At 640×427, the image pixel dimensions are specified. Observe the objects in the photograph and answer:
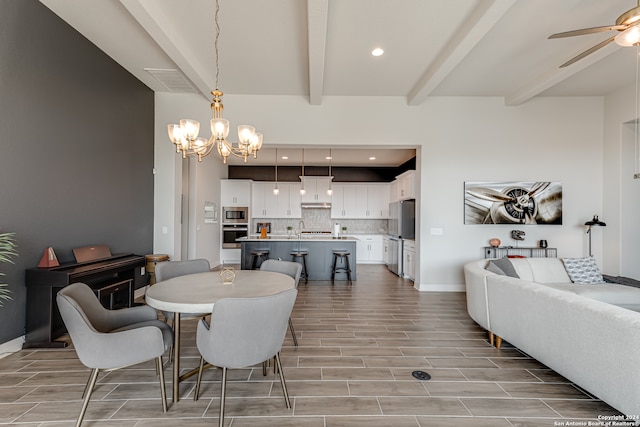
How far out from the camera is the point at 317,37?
10.0 feet

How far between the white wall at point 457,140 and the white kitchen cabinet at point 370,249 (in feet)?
11.1

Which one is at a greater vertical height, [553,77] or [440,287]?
[553,77]

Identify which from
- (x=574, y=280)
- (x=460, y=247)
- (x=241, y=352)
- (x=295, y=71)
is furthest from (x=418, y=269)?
(x=241, y=352)

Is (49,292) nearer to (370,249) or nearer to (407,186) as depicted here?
(407,186)

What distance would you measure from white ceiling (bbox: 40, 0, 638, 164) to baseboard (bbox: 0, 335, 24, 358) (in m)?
3.23

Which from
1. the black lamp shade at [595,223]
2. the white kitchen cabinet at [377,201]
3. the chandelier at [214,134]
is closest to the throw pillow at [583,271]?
the black lamp shade at [595,223]

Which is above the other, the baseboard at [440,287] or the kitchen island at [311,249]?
the kitchen island at [311,249]

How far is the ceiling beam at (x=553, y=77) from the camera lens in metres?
3.38

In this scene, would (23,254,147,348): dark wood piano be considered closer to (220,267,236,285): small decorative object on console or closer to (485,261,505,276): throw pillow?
(220,267,236,285): small decorative object on console

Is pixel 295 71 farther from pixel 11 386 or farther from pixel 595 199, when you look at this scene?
pixel 595 199

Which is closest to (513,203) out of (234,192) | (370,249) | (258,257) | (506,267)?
(506,267)

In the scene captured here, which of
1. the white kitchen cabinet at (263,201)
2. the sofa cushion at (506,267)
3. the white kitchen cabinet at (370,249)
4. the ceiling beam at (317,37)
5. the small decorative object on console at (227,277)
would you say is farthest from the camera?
the white kitchen cabinet at (263,201)

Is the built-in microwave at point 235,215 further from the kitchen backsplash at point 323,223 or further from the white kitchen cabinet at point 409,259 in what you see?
the white kitchen cabinet at point 409,259

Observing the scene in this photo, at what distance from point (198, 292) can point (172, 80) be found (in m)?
3.76
